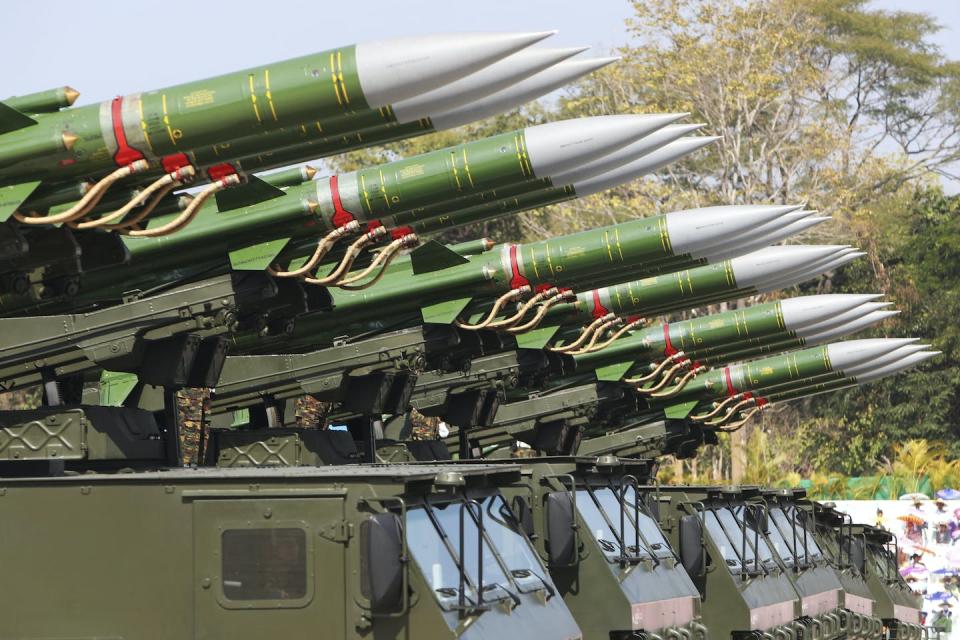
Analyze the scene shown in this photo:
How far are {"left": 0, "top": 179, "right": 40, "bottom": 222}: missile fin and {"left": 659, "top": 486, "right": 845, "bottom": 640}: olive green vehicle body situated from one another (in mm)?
4582

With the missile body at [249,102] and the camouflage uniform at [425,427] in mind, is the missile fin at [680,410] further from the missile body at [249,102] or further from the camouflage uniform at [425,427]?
the missile body at [249,102]

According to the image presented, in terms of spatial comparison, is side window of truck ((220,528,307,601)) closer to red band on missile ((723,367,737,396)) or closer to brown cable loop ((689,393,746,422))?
red band on missile ((723,367,737,396))

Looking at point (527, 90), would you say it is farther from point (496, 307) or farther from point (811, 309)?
point (811, 309)

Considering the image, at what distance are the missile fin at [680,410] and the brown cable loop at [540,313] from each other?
6.44 metres

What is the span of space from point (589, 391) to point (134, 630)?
15.3 m

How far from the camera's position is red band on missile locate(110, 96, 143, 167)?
10711mm

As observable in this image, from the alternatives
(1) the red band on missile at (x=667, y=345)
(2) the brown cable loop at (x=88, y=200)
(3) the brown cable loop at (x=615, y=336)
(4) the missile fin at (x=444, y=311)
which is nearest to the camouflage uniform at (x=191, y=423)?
(4) the missile fin at (x=444, y=311)

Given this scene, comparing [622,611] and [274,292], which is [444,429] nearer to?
[274,292]

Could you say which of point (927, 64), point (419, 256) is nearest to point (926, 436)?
point (927, 64)

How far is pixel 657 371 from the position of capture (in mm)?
21859

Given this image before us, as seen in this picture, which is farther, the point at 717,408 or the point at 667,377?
the point at 717,408

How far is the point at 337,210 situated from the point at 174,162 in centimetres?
256

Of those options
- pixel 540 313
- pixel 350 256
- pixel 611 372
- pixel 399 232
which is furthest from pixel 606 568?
pixel 611 372

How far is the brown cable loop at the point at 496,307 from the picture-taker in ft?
55.1
